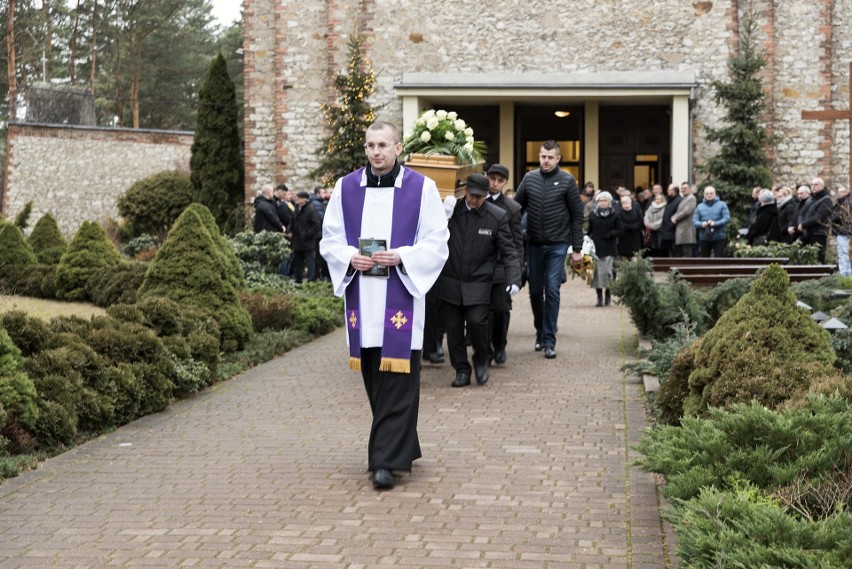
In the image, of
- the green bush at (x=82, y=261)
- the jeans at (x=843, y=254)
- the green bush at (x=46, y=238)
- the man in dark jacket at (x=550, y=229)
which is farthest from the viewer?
the green bush at (x=46, y=238)

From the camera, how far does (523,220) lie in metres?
13.3

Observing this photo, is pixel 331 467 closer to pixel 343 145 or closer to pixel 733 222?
pixel 733 222

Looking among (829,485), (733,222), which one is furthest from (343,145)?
(829,485)

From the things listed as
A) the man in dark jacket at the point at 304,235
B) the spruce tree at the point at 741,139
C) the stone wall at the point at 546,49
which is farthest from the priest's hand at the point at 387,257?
the stone wall at the point at 546,49

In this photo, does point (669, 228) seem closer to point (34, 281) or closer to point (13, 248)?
point (34, 281)

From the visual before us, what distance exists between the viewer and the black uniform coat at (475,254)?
10.8 metres

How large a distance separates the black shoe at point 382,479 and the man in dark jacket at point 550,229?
18.8 ft

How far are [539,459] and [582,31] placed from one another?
2335cm

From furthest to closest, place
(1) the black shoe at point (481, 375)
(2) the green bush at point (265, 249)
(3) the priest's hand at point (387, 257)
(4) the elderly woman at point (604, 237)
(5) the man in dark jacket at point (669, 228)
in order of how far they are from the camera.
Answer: (5) the man in dark jacket at point (669, 228)
(2) the green bush at point (265, 249)
(4) the elderly woman at point (604, 237)
(1) the black shoe at point (481, 375)
(3) the priest's hand at point (387, 257)

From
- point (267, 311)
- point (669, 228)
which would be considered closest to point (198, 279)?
point (267, 311)

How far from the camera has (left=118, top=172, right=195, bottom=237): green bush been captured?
3234 centimetres

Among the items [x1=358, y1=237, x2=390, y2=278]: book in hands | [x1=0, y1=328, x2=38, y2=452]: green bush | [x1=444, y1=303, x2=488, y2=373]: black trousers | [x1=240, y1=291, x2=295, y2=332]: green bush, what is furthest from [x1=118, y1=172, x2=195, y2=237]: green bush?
[x1=358, y1=237, x2=390, y2=278]: book in hands

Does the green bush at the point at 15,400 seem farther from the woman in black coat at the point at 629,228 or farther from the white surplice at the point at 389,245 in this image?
the woman in black coat at the point at 629,228

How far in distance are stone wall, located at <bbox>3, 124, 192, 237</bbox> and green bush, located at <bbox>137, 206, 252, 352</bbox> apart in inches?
897
